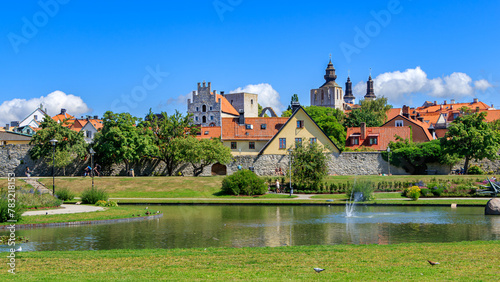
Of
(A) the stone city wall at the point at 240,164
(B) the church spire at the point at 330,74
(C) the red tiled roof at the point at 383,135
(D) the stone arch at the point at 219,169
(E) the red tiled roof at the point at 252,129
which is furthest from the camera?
(B) the church spire at the point at 330,74

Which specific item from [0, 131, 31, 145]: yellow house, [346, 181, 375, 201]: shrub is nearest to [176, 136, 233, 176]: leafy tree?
[346, 181, 375, 201]: shrub

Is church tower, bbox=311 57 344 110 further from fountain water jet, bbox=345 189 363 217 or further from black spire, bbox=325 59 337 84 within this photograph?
fountain water jet, bbox=345 189 363 217

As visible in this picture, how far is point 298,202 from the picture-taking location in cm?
3475

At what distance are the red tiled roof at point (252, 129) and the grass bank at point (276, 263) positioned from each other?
49.1 metres

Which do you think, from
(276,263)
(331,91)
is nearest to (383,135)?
(276,263)

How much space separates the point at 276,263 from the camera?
1348cm

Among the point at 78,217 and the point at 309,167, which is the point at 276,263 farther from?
the point at 309,167

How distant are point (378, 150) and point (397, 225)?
1580 inches

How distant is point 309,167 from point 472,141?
19.4m

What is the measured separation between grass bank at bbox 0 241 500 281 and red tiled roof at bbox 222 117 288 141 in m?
49.1

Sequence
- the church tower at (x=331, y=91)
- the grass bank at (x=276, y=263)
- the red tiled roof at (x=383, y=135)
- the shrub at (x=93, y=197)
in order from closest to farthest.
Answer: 1. the grass bank at (x=276, y=263)
2. the shrub at (x=93, y=197)
3. the red tiled roof at (x=383, y=135)
4. the church tower at (x=331, y=91)

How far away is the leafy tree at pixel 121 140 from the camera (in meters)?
54.8

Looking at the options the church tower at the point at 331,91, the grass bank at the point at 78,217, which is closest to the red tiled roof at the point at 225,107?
the grass bank at the point at 78,217

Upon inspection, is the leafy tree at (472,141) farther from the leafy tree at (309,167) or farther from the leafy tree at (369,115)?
the leafy tree at (369,115)
